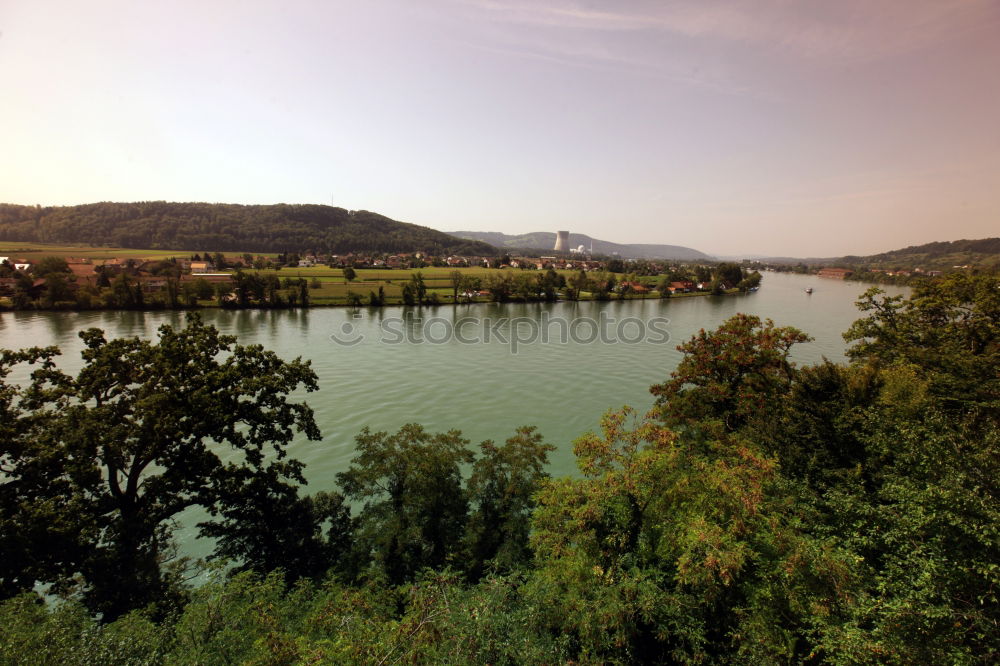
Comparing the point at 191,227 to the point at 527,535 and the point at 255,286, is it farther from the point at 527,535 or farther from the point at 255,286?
the point at 527,535

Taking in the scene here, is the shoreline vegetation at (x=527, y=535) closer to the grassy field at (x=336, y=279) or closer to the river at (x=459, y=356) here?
the river at (x=459, y=356)

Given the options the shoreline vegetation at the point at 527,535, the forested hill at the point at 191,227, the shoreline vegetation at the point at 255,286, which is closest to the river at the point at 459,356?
the shoreline vegetation at the point at 255,286

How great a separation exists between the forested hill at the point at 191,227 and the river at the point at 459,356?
3446 inches

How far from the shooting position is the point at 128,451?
11195 millimetres

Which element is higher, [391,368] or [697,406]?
[697,406]

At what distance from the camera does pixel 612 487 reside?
9.05 m

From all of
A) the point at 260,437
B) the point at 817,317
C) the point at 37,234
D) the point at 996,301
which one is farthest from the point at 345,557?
the point at 37,234

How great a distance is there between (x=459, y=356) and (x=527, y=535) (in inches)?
1111

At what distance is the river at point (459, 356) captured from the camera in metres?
24.8

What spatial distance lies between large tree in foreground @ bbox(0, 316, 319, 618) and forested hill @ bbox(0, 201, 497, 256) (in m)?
141

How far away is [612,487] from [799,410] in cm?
953

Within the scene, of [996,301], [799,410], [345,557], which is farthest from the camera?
[996,301]

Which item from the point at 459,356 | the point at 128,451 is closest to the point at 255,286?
the point at 459,356

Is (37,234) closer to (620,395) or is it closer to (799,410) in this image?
(620,395)
